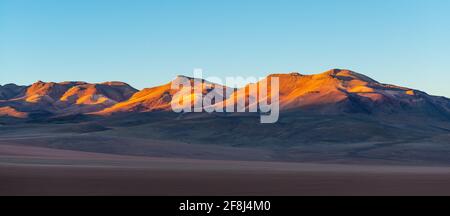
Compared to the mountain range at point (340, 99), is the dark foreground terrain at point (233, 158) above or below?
below

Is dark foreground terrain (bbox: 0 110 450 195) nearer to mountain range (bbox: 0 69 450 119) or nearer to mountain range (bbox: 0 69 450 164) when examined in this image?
mountain range (bbox: 0 69 450 164)

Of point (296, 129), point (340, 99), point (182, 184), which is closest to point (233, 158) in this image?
point (182, 184)

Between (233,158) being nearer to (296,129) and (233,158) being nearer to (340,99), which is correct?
(296,129)

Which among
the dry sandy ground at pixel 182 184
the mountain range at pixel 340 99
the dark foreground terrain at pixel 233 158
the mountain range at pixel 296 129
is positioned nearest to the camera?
the dry sandy ground at pixel 182 184

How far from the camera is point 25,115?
546 ft

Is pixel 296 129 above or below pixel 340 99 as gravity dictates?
below

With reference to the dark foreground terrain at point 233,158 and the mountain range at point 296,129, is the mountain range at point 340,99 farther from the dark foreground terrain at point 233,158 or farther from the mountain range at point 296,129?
the dark foreground terrain at point 233,158

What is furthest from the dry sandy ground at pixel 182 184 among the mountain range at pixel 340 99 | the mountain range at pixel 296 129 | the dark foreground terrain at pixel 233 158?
the mountain range at pixel 340 99

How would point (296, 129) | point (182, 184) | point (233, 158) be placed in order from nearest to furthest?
1. point (182, 184)
2. point (233, 158)
3. point (296, 129)

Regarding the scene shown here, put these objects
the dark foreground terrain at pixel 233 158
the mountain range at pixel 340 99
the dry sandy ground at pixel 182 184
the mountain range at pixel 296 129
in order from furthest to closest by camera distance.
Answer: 1. the mountain range at pixel 340 99
2. the mountain range at pixel 296 129
3. the dark foreground terrain at pixel 233 158
4. the dry sandy ground at pixel 182 184

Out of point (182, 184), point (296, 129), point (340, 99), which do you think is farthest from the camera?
point (340, 99)

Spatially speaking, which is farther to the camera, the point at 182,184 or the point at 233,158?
the point at 233,158

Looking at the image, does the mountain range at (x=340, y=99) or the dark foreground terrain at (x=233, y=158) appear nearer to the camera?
the dark foreground terrain at (x=233, y=158)

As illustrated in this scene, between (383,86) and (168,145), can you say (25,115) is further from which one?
(168,145)
